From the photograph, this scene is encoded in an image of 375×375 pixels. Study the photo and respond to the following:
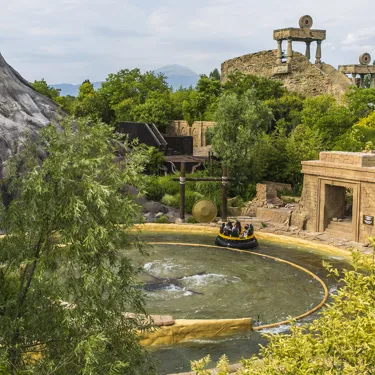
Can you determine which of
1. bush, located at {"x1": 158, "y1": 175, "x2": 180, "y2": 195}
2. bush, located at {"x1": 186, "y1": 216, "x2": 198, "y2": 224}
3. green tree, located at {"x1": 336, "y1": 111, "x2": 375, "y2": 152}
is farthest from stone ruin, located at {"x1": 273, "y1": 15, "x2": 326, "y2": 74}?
bush, located at {"x1": 186, "y1": 216, "x2": 198, "y2": 224}

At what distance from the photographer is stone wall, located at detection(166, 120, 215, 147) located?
52766 mm

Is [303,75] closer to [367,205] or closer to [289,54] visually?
[289,54]

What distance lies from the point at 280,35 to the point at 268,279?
42.3m

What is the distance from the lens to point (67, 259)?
1065 centimetres

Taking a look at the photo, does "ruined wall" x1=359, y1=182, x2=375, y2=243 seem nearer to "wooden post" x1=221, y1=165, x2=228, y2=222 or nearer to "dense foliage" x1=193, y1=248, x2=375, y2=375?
"wooden post" x1=221, y1=165, x2=228, y2=222

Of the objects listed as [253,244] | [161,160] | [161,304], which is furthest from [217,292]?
[161,160]

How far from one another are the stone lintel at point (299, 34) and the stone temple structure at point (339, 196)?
32357 millimetres

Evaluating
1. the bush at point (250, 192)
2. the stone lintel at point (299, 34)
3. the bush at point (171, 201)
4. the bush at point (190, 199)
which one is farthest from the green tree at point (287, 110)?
the bush at point (171, 201)

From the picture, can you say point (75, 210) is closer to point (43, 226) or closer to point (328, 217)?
point (43, 226)

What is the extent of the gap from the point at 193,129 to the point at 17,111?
1961 centimetres

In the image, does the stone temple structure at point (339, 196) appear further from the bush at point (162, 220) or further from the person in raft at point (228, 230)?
the bush at point (162, 220)

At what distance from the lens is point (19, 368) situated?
10625 millimetres

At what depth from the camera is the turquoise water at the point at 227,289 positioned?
17.4 m

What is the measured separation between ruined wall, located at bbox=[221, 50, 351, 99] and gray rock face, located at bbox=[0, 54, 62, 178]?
2733 centimetres
